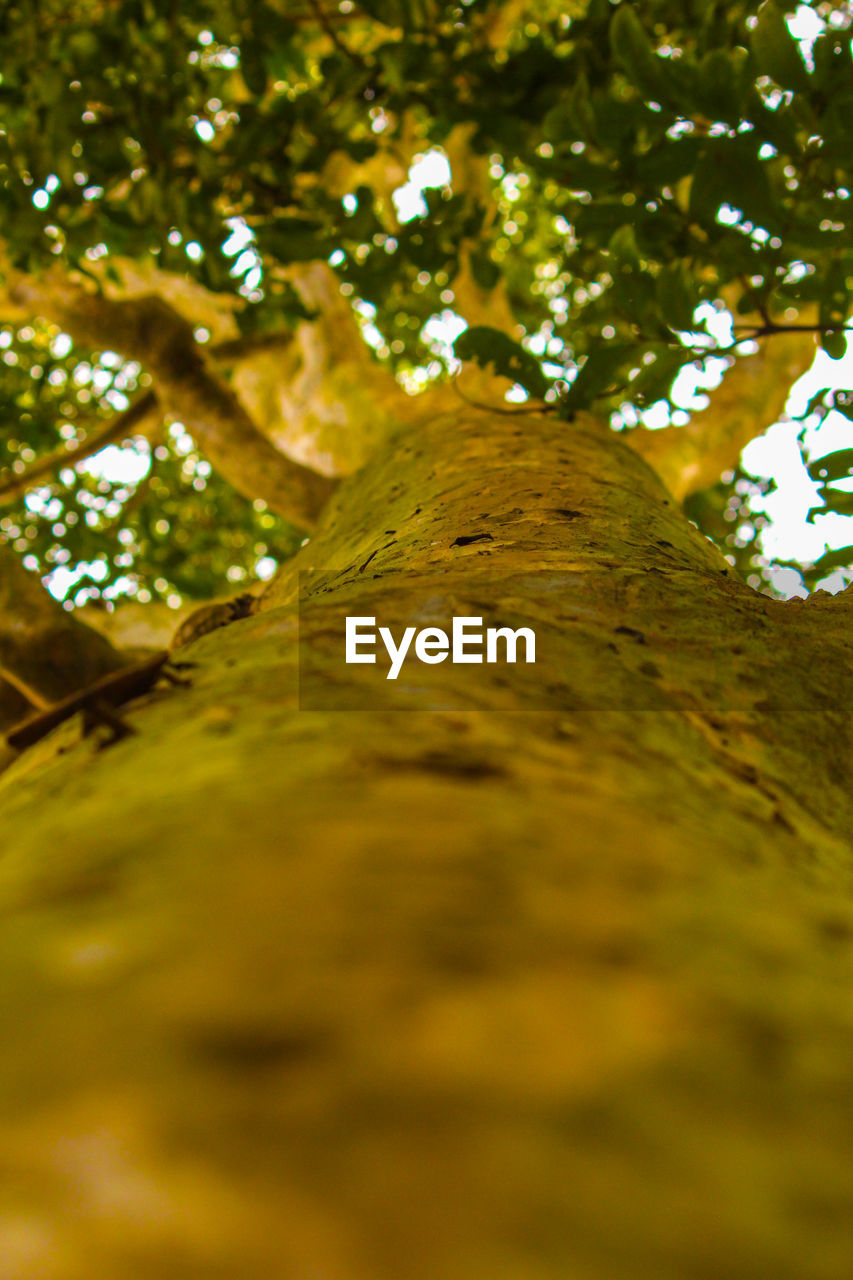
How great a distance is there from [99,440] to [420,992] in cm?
375

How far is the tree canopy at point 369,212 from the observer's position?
1518mm

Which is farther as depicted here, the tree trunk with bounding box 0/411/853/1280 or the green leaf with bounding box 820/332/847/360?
the green leaf with bounding box 820/332/847/360

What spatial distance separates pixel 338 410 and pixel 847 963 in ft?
11.0

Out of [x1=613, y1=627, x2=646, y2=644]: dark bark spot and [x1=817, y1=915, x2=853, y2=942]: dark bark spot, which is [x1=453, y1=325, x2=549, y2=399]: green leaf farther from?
[x1=817, y1=915, x2=853, y2=942]: dark bark spot

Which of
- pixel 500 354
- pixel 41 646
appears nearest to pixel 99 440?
pixel 41 646

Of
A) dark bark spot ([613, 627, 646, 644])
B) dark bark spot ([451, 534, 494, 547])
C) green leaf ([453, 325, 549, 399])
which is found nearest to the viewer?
dark bark spot ([613, 627, 646, 644])

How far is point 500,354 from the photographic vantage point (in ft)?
5.41

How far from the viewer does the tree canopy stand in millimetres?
1518

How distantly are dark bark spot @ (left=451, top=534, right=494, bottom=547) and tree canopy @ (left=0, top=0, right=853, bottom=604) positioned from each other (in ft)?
2.27

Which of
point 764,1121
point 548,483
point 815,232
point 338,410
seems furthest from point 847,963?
point 338,410

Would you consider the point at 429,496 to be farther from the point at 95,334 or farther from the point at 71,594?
the point at 71,594

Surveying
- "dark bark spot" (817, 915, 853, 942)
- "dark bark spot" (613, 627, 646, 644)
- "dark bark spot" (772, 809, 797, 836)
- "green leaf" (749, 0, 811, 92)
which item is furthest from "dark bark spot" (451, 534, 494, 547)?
"green leaf" (749, 0, 811, 92)

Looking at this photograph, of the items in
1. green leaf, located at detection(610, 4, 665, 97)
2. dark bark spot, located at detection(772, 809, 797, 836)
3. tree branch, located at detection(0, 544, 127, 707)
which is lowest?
dark bark spot, located at detection(772, 809, 797, 836)

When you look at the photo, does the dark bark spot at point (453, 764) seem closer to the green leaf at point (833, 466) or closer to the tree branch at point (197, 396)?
the green leaf at point (833, 466)
